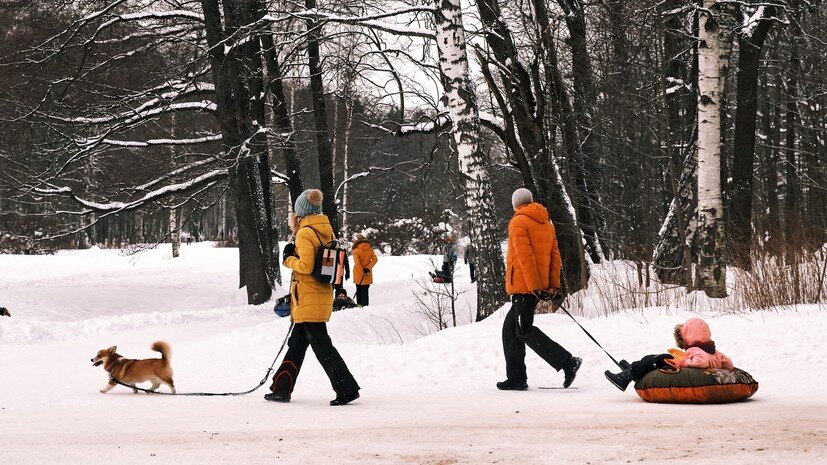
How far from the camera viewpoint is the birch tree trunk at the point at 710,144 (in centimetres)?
1325

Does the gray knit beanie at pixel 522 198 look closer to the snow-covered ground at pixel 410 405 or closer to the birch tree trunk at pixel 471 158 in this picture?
the snow-covered ground at pixel 410 405

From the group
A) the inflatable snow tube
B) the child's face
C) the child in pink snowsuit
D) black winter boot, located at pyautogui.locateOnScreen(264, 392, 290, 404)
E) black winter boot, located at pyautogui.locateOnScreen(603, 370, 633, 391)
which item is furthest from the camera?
black winter boot, located at pyautogui.locateOnScreen(264, 392, 290, 404)

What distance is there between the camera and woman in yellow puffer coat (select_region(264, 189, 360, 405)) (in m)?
8.08

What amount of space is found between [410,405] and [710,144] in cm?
728

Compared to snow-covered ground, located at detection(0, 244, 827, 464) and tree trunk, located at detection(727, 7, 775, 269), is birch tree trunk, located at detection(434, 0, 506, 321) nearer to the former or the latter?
snow-covered ground, located at detection(0, 244, 827, 464)

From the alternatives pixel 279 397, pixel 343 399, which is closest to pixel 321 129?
pixel 279 397

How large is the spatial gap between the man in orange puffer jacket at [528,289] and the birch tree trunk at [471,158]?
5071 millimetres

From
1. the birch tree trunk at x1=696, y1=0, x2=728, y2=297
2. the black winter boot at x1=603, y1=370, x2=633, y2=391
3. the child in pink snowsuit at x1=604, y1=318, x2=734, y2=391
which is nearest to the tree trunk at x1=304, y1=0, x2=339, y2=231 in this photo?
the birch tree trunk at x1=696, y1=0, x2=728, y2=297

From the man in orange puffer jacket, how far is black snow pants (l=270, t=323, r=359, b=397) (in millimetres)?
1560

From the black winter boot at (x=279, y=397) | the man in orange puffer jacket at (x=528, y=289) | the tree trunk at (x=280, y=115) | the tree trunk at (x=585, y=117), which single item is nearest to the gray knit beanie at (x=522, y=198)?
the man in orange puffer jacket at (x=528, y=289)

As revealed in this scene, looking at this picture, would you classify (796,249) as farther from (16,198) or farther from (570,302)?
(16,198)

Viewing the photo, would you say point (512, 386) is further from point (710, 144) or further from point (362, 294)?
point (362, 294)

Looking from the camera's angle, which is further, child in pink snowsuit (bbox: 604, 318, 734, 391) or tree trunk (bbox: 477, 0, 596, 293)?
tree trunk (bbox: 477, 0, 596, 293)

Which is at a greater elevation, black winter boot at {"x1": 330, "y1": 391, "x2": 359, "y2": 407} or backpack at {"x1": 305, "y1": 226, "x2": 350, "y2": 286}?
backpack at {"x1": 305, "y1": 226, "x2": 350, "y2": 286}
